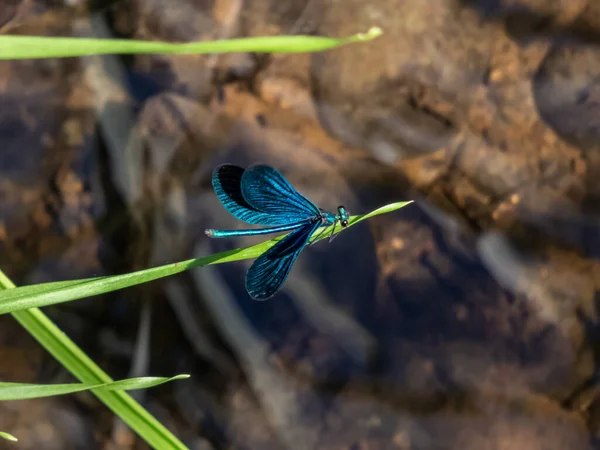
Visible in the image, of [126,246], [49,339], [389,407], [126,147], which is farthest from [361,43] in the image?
[49,339]

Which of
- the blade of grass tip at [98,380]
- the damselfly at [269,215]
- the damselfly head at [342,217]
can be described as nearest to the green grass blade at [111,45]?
the damselfly at [269,215]

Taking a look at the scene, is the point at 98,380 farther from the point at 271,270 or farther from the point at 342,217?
the point at 342,217

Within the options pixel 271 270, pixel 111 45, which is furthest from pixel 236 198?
pixel 111 45

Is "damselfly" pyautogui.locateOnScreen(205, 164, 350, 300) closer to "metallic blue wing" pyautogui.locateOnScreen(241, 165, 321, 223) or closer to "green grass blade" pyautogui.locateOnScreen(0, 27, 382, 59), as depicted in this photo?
"metallic blue wing" pyautogui.locateOnScreen(241, 165, 321, 223)

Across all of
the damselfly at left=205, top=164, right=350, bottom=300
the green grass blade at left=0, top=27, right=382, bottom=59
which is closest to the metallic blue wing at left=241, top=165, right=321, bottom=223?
the damselfly at left=205, top=164, right=350, bottom=300

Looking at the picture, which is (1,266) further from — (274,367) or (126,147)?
(274,367)

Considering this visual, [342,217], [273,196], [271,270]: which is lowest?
[271,270]

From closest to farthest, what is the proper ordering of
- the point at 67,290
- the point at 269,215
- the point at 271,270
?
the point at 67,290 → the point at 271,270 → the point at 269,215
